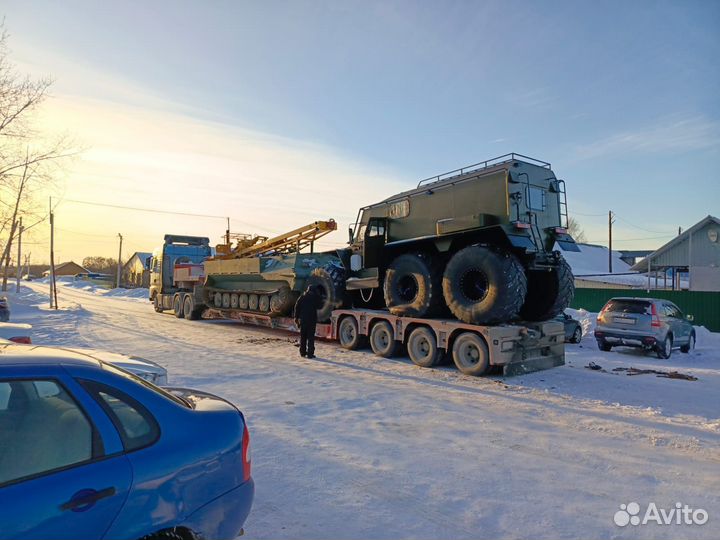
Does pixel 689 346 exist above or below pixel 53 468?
below

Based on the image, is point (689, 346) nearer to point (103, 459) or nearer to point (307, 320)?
point (307, 320)

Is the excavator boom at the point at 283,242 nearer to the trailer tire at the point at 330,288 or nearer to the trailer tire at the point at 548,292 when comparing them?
the trailer tire at the point at 330,288

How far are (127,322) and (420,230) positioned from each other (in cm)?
1288

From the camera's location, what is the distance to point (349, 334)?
12445 mm

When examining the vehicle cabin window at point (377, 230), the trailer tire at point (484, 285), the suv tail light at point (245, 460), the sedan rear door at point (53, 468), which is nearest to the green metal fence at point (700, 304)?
the trailer tire at point (484, 285)

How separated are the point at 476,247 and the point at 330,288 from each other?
473 centimetres

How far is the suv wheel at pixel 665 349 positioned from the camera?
12688mm

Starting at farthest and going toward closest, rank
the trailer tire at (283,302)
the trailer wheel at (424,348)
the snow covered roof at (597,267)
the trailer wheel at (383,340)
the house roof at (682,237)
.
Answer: the snow covered roof at (597,267), the house roof at (682,237), the trailer tire at (283,302), the trailer wheel at (383,340), the trailer wheel at (424,348)

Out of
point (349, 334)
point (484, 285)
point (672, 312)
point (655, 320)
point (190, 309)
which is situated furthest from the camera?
point (190, 309)

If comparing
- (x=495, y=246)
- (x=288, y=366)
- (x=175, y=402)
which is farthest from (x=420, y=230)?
(x=175, y=402)

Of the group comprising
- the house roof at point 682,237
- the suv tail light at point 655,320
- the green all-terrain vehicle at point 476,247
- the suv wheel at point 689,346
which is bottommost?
the suv wheel at point 689,346

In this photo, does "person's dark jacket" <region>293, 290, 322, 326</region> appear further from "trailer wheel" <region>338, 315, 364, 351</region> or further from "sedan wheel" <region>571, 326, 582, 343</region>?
"sedan wheel" <region>571, 326, 582, 343</region>

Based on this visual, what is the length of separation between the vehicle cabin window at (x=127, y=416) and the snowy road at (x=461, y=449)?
1411 mm

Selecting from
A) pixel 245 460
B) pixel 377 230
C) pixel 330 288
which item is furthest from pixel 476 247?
pixel 245 460
